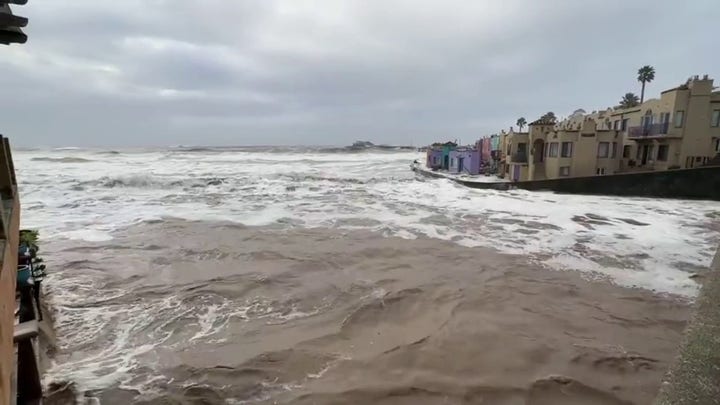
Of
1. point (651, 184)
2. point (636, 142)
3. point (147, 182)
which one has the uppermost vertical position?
point (636, 142)

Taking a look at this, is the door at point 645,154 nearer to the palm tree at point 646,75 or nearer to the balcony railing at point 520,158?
the balcony railing at point 520,158

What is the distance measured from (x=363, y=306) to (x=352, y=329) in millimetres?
782

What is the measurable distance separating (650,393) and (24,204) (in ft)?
69.4

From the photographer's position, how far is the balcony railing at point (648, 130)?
23953 mm

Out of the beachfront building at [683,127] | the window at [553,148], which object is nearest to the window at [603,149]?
the beachfront building at [683,127]

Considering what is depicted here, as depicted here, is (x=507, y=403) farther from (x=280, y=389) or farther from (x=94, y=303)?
(x=94, y=303)

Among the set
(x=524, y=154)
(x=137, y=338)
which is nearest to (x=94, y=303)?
(x=137, y=338)

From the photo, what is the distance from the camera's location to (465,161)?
3428 centimetres

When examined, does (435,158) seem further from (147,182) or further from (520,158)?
(147,182)

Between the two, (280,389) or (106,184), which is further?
(106,184)

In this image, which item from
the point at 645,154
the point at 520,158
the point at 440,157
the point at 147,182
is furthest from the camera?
the point at 440,157

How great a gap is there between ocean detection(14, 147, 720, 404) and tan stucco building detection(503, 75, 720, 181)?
11.5 m

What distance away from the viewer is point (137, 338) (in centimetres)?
526

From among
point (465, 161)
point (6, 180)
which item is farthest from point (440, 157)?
point (6, 180)
